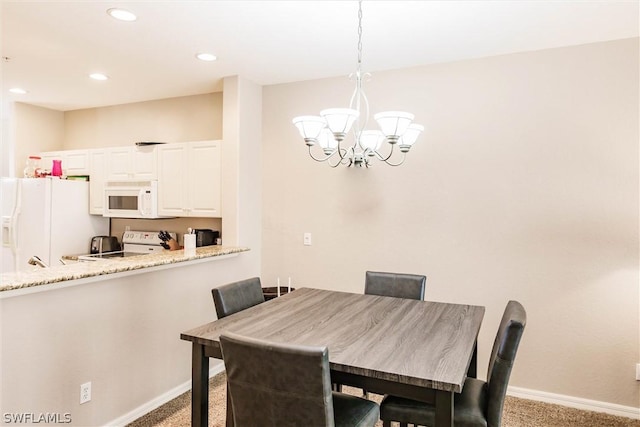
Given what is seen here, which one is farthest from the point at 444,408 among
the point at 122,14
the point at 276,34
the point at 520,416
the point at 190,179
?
the point at 190,179

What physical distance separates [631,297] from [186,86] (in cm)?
412

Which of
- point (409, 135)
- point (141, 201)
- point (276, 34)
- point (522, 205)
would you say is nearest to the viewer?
point (409, 135)

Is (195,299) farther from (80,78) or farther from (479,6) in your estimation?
(479,6)

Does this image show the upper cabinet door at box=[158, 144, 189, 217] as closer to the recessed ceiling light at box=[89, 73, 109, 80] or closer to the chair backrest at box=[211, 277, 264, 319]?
the recessed ceiling light at box=[89, 73, 109, 80]

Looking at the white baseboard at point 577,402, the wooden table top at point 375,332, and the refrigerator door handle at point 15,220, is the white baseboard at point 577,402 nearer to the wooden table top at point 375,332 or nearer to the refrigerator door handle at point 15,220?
the wooden table top at point 375,332

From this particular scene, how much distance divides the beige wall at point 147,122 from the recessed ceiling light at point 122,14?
175 cm

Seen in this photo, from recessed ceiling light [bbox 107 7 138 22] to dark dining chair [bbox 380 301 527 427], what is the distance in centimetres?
262

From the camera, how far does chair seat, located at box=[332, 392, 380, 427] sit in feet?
5.54

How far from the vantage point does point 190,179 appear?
3961 millimetres

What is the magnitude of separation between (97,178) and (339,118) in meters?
3.71

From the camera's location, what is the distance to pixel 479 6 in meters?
2.36

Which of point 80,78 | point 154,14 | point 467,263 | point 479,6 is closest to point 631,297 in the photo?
point 467,263

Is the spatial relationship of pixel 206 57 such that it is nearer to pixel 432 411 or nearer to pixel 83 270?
pixel 83 270

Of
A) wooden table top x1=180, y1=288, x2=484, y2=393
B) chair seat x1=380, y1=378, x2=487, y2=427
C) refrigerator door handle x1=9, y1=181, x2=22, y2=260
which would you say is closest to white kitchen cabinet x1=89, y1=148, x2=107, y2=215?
refrigerator door handle x1=9, y1=181, x2=22, y2=260
